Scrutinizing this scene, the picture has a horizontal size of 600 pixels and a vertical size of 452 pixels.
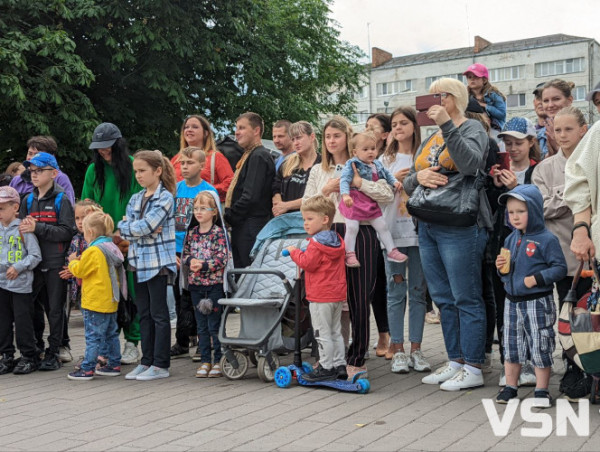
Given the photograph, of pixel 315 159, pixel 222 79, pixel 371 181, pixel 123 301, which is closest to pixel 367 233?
pixel 371 181

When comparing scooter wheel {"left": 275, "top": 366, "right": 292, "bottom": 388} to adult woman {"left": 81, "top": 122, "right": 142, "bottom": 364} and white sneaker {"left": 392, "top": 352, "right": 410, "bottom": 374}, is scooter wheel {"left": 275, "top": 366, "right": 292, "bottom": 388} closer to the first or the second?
white sneaker {"left": 392, "top": 352, "right": 410, "bottom": 374}

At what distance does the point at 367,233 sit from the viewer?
20.7 ft

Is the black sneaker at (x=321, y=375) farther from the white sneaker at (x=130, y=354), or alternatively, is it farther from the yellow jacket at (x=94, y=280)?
the white sneaker at (x=130, y=354)

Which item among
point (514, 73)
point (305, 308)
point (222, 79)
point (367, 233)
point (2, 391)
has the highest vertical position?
point (514, 73)

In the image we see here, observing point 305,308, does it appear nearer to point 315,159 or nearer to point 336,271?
point 336,271

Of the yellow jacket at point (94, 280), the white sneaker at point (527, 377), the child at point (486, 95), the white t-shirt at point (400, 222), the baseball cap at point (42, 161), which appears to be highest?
the child at point (486, 95)

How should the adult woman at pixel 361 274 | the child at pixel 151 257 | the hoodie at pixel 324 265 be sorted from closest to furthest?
the hoodie at pixel 324 265 → the adult woman at pixel 361 274 → the child at pixel 151 257

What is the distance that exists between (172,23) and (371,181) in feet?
44.5

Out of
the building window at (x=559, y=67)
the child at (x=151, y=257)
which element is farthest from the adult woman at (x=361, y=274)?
the building window at (x=559, y=67)

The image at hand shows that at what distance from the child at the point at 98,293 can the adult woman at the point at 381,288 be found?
2409 millimetres

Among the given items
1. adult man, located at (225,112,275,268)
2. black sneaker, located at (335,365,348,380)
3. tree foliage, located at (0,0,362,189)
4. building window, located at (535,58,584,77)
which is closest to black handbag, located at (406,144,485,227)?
black sneaker, located at (335,365,348,380)

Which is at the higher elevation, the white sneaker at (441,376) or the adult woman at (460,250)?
the adult woman at (460,250)

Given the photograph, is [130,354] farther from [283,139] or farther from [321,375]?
[283,139]

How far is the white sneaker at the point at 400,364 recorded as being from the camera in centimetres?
648
